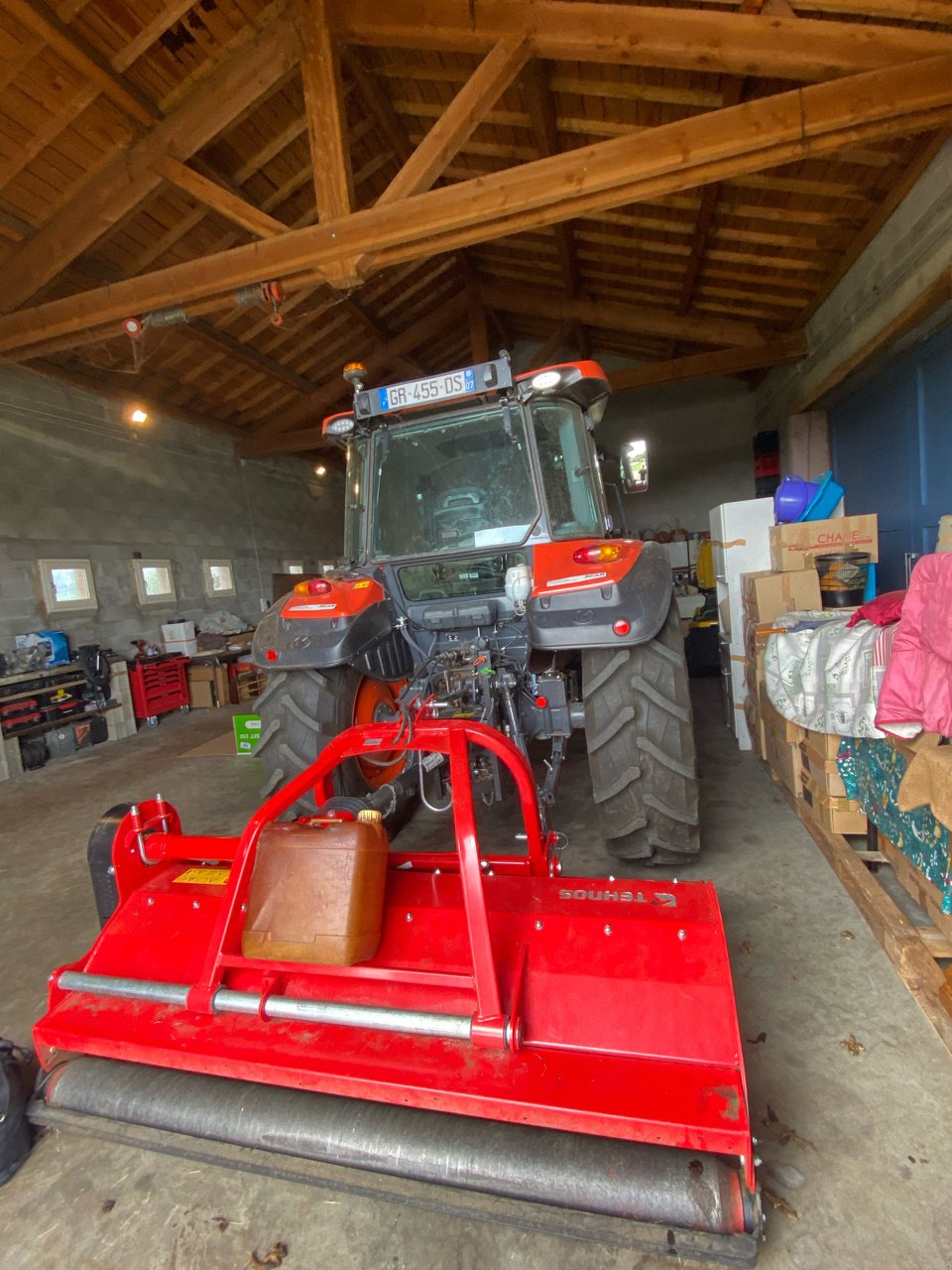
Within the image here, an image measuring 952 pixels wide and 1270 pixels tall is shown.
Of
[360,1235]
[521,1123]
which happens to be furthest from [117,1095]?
[521,1123]

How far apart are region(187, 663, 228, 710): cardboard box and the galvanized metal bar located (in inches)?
248

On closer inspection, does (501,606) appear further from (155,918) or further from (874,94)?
(874,94)

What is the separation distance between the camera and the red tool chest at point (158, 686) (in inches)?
260

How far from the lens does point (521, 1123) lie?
1.14 metres

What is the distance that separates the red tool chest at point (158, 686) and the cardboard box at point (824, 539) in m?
6.14

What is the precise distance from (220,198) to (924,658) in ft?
15.4

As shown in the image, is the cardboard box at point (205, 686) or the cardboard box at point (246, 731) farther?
the cardboard box at point (205, 686)

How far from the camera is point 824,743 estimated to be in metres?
2.42

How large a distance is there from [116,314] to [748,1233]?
5628 mm

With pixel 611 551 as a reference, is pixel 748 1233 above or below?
below

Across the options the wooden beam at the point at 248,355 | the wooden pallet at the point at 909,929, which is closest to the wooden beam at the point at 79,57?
the wooden beam at the point at 248,355

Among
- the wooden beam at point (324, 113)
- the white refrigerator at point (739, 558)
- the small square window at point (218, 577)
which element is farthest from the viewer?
the small square window at point (218, 577)

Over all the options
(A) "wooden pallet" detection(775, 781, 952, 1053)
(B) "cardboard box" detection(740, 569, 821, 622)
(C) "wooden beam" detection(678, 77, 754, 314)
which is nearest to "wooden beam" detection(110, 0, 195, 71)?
(C) "wooden beam" detection(678, 77, 754, 314)

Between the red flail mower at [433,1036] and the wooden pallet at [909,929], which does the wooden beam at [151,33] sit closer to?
the red flail mower at [433,1036]
